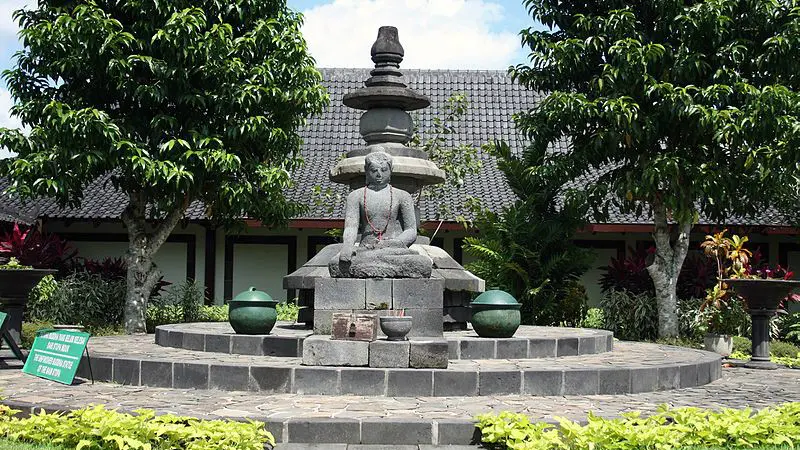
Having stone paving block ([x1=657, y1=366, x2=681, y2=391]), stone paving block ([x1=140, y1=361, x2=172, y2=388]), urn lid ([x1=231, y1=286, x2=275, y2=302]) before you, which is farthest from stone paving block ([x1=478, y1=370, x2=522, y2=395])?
urn lid ([x1=231, y1=286, x2=275, y2=302])

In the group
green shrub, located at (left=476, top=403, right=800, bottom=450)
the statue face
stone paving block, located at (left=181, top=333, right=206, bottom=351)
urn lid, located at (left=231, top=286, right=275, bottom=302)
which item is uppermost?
the statue face

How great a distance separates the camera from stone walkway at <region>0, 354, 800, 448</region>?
627 cm

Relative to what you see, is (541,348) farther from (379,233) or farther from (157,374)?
(157,374)

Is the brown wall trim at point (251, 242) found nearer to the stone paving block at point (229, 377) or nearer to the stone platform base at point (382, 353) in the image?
the stone paving block at point (229, 377)

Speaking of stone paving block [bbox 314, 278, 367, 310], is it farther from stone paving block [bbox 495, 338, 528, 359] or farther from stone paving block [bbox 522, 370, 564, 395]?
stone paving block [bbox 522, 370, 564, 395]

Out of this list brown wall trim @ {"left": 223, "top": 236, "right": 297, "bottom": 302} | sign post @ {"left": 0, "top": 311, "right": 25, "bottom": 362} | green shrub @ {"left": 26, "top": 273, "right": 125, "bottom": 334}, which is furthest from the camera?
brown wall trim @ {"left": 223, "top": 236, "right": 297, "bottom": 302}

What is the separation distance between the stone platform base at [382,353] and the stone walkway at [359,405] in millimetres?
432

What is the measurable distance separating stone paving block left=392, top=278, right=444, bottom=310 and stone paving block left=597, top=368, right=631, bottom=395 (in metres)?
2.02

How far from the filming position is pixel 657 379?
8.58m

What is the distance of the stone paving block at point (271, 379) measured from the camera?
25.6ft

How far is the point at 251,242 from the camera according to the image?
2038 cm

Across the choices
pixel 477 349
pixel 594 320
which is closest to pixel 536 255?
pixel 594 320

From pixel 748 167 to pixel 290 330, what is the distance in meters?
8.46

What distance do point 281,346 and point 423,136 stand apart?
13.7 m
